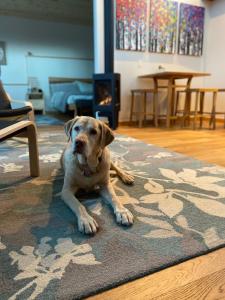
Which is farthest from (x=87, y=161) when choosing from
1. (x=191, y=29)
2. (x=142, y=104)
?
(x=191, y=29)

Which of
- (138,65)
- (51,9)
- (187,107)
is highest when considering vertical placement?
(51,9)

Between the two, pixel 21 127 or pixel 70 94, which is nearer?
pixel 21 127

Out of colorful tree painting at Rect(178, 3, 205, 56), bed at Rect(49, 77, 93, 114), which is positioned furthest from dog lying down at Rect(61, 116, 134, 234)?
colorful tree painting at Rect(178, 3, 205, 56)

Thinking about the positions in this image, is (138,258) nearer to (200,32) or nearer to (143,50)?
(143,50)

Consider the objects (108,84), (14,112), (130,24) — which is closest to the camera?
(14,112)

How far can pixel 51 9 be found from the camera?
6301 millimetres

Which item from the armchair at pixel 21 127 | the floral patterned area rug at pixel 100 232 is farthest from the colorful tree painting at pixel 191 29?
the floral patterned area rug at pixel 100 232

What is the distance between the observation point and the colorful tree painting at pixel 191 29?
14.8 ft

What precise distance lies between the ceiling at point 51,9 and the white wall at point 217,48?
2749 millimetres

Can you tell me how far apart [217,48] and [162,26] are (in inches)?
45.7

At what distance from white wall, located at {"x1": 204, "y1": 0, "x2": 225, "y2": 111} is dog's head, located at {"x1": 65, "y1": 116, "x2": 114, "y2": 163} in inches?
153

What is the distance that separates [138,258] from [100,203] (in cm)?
48

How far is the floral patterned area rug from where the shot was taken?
2.63 ft

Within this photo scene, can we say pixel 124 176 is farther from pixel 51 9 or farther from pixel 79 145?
pixel 51 9
